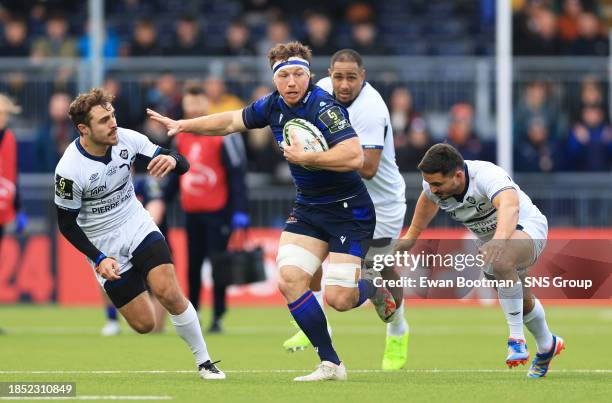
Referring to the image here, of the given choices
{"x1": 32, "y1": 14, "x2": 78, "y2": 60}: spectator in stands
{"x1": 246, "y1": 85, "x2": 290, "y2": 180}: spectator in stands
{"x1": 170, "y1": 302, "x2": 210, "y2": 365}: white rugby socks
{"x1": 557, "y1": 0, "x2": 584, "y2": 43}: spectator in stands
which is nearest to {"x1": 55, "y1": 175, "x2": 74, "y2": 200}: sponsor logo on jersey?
{"x1": 170, "y1": 302, "x2": 210, "y2": 365}: white rugby socks

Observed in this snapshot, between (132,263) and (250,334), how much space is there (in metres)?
5.00

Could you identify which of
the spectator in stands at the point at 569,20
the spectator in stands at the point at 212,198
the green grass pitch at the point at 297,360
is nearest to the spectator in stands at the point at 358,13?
the spectator in stands at the point at 569,20

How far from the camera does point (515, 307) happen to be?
10.4 meters

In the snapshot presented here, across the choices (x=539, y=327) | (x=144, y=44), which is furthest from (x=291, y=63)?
(x=144, y=44)

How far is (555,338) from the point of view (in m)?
10.7

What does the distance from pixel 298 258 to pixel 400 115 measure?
37.5 feet

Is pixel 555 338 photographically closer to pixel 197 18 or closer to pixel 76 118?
pixel 76 118

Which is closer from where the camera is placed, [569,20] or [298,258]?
[298,258]

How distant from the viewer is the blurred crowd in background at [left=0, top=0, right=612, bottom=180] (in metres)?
21.5

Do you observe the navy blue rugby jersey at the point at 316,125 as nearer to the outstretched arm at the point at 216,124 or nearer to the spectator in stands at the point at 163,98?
the outstretched arm at the point at 216,124

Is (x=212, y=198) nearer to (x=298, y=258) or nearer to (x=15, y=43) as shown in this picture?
(x=298, y=258)

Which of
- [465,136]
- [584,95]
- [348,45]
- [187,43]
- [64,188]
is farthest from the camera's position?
[348,45]

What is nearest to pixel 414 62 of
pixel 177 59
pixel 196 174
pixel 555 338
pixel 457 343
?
pixel 177 59

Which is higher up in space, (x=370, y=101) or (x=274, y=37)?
(x=274, y=37)
